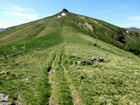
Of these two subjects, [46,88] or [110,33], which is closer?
[46,88]

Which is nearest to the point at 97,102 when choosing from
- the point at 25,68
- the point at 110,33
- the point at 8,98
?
the point at 8,98

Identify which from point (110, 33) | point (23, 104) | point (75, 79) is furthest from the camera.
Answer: point (110, 33)

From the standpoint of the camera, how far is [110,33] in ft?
598

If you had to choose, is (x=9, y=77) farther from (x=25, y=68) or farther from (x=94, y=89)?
(x=94, y=89)

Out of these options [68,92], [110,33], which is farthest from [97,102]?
[110,33]

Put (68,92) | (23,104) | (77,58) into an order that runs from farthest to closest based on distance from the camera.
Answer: (77,58) < (68,92) < (23,104)

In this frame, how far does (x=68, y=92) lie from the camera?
2741 centimetres

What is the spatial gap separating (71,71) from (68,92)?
33.1 ft

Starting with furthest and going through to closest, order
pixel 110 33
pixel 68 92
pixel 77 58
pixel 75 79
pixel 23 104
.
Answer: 1. pixel 110 33
2. pixel 77 58
3. pixel 75 79
4. pixel 68 92
5. pixel 23 104

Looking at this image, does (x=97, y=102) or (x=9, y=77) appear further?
(x=9, y=77)

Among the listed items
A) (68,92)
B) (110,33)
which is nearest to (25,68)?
(68,92)

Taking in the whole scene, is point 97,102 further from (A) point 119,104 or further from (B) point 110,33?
(B) point 110,33

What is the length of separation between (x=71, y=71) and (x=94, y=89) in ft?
29.4

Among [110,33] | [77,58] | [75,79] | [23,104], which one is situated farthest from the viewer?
[110,33]
